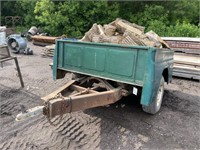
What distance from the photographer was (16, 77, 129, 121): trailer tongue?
2666mm

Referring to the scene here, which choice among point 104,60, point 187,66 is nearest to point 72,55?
point 104,60

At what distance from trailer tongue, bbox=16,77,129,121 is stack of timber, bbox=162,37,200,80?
14.3 ft

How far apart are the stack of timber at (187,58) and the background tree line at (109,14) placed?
19.7ft

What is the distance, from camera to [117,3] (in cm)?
1642

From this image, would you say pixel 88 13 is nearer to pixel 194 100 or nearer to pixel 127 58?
pixel 194 100

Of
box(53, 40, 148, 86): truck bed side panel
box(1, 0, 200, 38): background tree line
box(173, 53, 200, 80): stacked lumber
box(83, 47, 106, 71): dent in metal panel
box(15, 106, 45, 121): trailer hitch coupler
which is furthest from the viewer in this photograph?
box(1, 0, 200, 38): background tree line

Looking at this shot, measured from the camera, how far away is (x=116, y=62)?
3.71m

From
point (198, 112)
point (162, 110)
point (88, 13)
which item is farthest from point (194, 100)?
point (88, 13)

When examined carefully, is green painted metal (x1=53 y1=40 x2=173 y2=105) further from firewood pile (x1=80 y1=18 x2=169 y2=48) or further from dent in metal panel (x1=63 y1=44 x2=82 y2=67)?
firewood pile (x1=80 y1=18 x2=169 y2=48)

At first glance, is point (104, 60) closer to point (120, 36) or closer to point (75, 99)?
point (120, 36)

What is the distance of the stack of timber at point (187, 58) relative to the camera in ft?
23.8

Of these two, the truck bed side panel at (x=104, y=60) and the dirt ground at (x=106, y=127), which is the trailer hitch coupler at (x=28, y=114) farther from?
the truck bed side panel at (x=104, y=60)

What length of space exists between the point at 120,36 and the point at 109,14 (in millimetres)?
12309

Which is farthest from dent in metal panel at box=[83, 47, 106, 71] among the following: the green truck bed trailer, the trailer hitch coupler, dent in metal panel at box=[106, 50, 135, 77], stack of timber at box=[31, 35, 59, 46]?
stack of timber at box=[31, 35, 59, 46]
